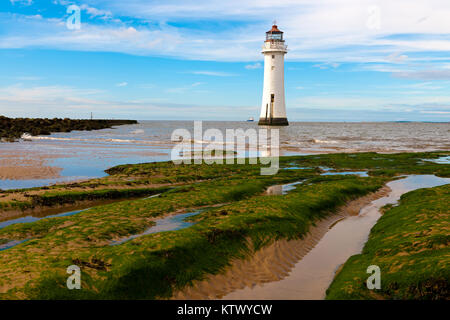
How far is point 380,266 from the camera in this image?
816 cm

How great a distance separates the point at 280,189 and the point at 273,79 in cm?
5531

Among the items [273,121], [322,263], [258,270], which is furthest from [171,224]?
[273,121]

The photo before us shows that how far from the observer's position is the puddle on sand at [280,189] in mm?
18295

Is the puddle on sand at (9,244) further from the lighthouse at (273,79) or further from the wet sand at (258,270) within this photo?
the lighthouse at (273,79)

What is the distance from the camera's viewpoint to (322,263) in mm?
9688

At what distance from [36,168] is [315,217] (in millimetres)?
21757

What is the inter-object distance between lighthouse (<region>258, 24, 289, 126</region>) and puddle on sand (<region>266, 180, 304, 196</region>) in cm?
5324

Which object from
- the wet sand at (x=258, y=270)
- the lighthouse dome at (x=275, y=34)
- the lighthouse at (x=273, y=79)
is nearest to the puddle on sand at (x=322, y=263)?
the wet sand at (x=258, y=270)

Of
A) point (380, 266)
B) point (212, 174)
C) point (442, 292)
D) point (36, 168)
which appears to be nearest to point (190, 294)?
point (380, 266)

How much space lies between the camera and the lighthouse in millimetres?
70812

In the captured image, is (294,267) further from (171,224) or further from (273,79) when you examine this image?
(273,79)

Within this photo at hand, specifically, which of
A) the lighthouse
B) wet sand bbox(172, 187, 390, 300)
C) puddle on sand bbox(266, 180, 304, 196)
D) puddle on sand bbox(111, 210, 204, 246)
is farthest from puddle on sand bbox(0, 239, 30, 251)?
the lighthouse

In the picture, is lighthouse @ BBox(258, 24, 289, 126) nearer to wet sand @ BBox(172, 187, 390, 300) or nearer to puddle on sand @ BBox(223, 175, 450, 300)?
puddle on sand @ BBox(223, 175, 450, 300)

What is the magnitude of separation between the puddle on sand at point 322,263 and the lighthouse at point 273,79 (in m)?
57.9
